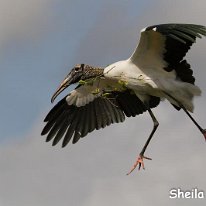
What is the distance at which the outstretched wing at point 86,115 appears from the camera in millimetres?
17250

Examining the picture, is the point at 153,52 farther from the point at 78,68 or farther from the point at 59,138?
the point at 59,138

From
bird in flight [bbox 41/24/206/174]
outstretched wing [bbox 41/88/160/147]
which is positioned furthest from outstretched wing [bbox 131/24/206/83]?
outstretched wing [bbox 41/88/160/147]

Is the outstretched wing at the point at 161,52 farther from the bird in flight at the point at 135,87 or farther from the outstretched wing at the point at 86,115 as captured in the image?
the outstretched wing at the point at 86,115

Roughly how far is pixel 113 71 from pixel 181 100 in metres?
1.31

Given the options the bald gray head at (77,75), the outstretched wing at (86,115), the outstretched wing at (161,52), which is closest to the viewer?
the outstretched wing at (161,52)

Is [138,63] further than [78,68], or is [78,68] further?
[78,68]

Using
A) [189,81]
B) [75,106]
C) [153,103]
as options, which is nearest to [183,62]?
[189,81]

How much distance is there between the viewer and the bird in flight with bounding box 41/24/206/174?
14930mm

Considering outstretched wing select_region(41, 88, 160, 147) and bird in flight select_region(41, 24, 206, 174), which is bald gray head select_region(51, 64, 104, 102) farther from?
outstretched wing select_region(41, 88, 160, 147)

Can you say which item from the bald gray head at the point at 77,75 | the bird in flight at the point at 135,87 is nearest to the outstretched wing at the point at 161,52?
the bird in flight at the point at 135,87

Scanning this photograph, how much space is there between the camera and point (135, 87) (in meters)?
15.6

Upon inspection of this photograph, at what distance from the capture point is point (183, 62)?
15.4 metres

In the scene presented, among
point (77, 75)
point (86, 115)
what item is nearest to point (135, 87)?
point (77, 75)

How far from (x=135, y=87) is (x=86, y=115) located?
7.23ft
